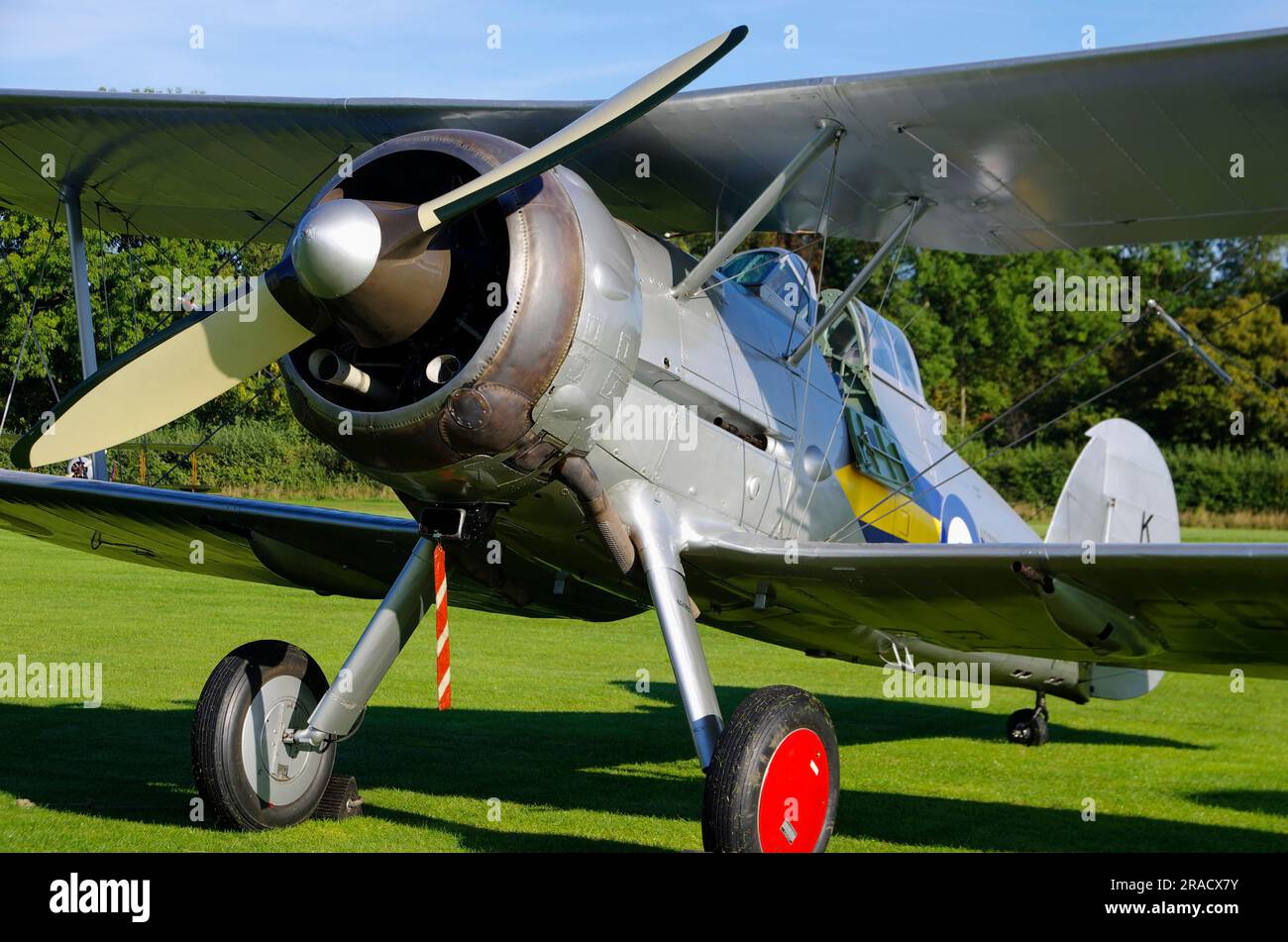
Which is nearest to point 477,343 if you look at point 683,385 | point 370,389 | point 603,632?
point 370,389

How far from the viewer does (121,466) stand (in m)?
32.8

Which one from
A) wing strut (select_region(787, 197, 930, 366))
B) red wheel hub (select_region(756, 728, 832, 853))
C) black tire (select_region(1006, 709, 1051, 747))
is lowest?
black tire (select_region(1006, 709, 1051, 747))

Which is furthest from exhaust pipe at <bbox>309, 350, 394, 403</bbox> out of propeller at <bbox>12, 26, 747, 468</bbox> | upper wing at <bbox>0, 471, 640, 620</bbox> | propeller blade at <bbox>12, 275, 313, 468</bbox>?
upper wing at <bbox>0, 471, 640, 620</bbox>

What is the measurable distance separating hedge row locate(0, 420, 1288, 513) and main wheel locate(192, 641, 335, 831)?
104 ft

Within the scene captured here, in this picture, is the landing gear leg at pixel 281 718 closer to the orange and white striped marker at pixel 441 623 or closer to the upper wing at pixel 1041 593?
the orange and white striped marker at pixel 441 623

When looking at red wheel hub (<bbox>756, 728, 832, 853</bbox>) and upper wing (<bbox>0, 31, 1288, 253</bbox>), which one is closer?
red wheel hub (<bbox>756, 728, 832, 853</bbox>)

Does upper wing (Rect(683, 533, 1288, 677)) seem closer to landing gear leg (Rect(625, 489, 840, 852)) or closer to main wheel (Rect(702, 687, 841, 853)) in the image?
landing gear leg (Rect(625, 489, 840, 852))

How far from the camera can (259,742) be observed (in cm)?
600

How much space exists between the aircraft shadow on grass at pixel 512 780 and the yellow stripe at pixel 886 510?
1507 mm

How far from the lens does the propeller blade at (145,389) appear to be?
5410 mm

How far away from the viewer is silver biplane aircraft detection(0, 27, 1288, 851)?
4.93m

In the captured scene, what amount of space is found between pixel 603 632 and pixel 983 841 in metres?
9.98

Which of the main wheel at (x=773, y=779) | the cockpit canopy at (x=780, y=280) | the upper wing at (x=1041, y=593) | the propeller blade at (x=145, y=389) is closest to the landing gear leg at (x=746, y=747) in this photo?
the main wheel at (x=773, y=779)
